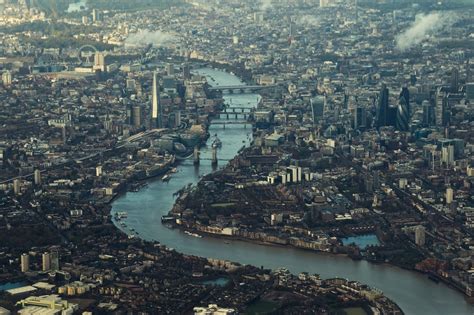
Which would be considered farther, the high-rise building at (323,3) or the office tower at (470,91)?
the high-rise building at (323,3)

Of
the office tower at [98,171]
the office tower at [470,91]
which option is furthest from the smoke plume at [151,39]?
the office tower at [98,171]

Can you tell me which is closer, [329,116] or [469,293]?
[469,293]

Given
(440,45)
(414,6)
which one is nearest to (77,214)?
(440,45)

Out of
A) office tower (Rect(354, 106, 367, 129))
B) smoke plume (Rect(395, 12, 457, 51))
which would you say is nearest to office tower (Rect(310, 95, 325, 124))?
office tower (Rect(354, 106, 367, 129))

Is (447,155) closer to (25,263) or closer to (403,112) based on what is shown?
(403,112)

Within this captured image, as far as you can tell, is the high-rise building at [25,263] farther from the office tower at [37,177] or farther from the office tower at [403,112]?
the office tower at [403,112]

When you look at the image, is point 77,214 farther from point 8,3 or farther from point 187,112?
point 8,3

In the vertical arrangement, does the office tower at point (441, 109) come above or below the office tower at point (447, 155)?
above
